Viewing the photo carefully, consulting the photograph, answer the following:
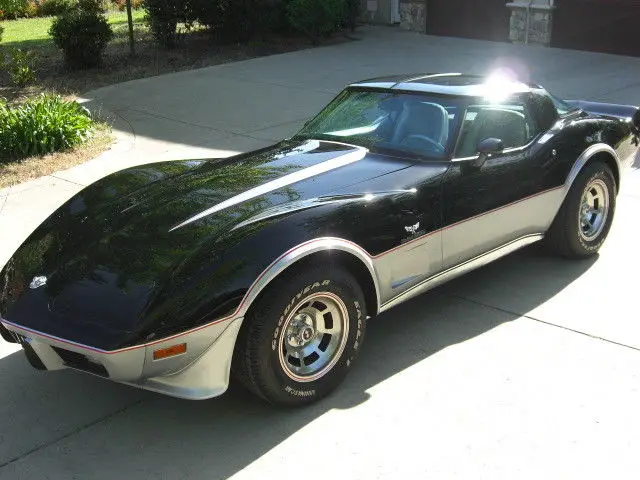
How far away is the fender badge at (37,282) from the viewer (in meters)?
3.80

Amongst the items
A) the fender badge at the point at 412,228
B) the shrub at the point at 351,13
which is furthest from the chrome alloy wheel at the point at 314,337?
the shrub at the point at 351,13

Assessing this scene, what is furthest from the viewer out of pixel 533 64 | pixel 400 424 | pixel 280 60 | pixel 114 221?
pixel 280 60

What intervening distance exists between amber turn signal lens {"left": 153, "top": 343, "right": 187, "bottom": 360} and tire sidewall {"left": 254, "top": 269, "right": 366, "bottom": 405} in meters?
0.36

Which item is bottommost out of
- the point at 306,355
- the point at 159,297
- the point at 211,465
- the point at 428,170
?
the point at 211,465

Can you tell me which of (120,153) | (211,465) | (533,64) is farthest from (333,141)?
(533,64)

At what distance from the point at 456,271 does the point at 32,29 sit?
18785 mm

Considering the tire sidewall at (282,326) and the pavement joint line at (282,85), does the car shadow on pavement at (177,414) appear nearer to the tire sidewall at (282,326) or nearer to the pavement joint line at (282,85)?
the tire sidewall at (282,326)

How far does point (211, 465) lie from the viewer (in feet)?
11.5

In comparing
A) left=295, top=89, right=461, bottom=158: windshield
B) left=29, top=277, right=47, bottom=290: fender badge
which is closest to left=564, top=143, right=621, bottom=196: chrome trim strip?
left=295, top=89, right=461, bottom=158: windshield

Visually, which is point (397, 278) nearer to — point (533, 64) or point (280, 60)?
point (533, 64)

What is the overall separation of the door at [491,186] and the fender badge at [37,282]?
213 centimetres

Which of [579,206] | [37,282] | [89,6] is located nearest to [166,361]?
[37,282]

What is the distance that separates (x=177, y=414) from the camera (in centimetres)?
393

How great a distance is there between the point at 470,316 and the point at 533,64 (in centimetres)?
963
